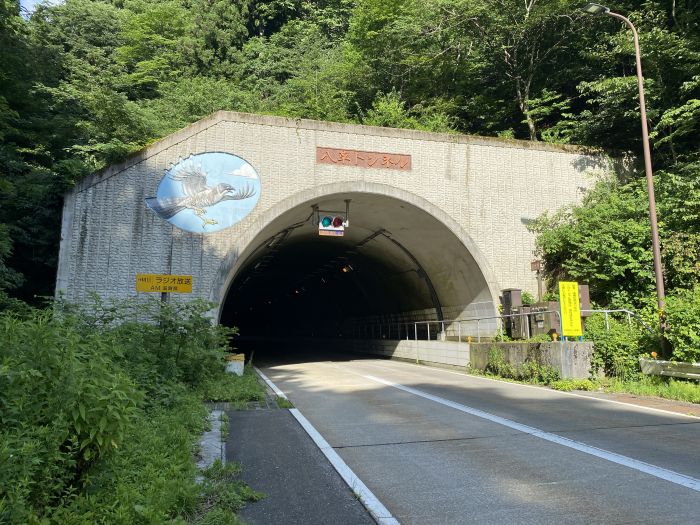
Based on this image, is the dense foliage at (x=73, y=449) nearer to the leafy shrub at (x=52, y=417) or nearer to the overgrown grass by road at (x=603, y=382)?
the leafy shrub at (x=52, y=417)

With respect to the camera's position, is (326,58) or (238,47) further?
(238,47)

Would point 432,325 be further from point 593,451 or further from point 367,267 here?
point 593,451

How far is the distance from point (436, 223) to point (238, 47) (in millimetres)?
28142

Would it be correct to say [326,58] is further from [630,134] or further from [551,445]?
[551,445]

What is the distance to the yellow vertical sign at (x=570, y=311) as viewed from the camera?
12367 millimetres

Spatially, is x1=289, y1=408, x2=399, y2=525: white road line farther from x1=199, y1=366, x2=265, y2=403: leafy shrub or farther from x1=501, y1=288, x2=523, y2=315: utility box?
x1=501, y1=288, x2=523, y2=315: utility box

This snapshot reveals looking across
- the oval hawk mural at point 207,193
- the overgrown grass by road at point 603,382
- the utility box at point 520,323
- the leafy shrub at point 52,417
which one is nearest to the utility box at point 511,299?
the utility box at point 520,323

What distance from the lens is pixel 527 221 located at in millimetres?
18344

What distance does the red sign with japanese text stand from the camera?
55.3 feet

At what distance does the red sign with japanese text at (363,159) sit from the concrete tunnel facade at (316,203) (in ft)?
0.12

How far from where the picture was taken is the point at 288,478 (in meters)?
5.05

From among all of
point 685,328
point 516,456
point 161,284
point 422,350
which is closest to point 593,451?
point 516,456

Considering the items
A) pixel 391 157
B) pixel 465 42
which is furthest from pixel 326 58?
pixel 391 157

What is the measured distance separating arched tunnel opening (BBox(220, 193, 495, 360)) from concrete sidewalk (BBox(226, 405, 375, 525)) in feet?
31.0
